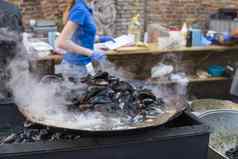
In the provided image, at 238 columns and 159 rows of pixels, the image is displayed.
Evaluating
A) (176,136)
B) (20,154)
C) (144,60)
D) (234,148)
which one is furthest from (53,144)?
(144,60)

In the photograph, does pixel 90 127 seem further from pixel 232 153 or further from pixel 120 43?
pixel 120 43

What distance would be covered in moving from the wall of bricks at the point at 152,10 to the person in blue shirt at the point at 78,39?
2.06 meters

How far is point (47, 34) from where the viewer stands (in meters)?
4.92

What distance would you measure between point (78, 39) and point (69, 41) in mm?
204

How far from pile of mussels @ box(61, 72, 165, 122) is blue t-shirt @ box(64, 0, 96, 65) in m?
0.94

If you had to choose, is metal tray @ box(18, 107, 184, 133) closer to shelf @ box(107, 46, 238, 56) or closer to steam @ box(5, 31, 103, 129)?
steam @ box(5, 31, 103, 129)

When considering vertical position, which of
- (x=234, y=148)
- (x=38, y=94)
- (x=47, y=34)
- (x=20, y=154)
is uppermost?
(x=47, y=34)

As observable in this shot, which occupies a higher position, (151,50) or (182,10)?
(182,10)

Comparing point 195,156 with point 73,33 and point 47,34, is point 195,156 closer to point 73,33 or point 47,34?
point 73,33

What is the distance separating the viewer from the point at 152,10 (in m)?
6.23

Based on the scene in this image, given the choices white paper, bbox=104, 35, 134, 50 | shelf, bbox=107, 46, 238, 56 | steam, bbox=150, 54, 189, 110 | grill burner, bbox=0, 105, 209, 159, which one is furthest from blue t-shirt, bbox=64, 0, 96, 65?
grill burner, bbox=0, 105, 209, 159

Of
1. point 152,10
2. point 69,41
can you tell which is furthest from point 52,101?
point 152,10

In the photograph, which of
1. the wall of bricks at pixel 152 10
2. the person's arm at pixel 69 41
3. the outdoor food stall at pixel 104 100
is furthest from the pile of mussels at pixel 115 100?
the wall of bricks at pixel 152 10

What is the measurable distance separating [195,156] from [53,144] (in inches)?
33.9
